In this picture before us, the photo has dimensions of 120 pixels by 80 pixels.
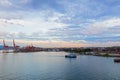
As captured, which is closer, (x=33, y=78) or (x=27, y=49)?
(x=33, y=78)

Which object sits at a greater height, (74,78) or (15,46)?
(15,46)

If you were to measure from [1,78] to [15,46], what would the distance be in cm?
15200

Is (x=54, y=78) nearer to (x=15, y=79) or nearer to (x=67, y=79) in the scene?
(x=67, y=79)

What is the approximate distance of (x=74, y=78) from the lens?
29312mm

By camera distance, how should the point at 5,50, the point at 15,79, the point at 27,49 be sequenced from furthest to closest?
the point at 27,49, the point at 5,50, the point at 15,79

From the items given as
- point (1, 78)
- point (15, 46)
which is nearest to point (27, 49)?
point (15, 46)

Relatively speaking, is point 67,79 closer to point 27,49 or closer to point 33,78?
point 33,78

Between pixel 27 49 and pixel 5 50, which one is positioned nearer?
pixel 5 50

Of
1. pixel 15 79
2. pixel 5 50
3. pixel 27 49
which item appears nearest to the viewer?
pixel 15 79

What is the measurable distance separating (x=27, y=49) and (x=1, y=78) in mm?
170926

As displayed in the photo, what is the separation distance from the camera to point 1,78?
28.7 m

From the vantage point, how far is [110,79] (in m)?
28.2

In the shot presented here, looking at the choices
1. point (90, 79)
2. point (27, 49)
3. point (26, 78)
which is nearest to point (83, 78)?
point (90, 79)

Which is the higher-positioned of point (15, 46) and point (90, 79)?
point (15, 46)
